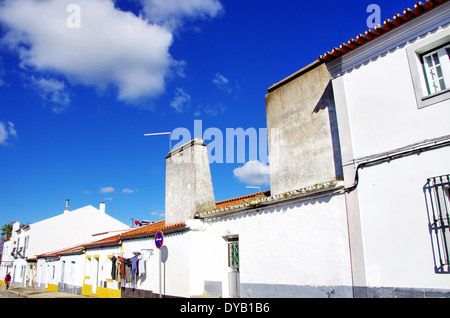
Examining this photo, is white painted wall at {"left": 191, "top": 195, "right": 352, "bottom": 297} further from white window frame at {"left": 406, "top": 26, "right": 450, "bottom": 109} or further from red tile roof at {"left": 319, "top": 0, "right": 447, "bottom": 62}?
red tile roof at {"left": 319, "top": 0, "right": 447, "bottom": 62}

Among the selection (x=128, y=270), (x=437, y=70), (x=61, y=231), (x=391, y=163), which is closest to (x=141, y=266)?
(x=128, y=270)

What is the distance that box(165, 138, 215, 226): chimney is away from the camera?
12359 millimetres

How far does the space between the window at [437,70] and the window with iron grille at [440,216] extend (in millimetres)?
1781

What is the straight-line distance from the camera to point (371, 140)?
7.05 metres

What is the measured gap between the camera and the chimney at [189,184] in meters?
12.4

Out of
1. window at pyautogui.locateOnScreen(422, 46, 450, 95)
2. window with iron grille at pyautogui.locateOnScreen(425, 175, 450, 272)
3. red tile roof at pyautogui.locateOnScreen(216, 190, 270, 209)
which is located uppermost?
window at pyautogui.locateOnScreen(422, 46, 450, 95)

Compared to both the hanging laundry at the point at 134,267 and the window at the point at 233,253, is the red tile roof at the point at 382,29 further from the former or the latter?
the hanging laundry at the point at 134,267

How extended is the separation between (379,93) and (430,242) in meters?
3.17

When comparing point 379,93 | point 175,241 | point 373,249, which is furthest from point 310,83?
point 175,241

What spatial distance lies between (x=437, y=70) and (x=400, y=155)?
1840 millimetres

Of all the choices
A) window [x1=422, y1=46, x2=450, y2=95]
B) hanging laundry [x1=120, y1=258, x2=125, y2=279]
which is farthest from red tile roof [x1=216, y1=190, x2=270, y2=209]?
window [x1=422, y1=46, x2=450, y2=95]

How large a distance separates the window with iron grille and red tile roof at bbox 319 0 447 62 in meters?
3.28
